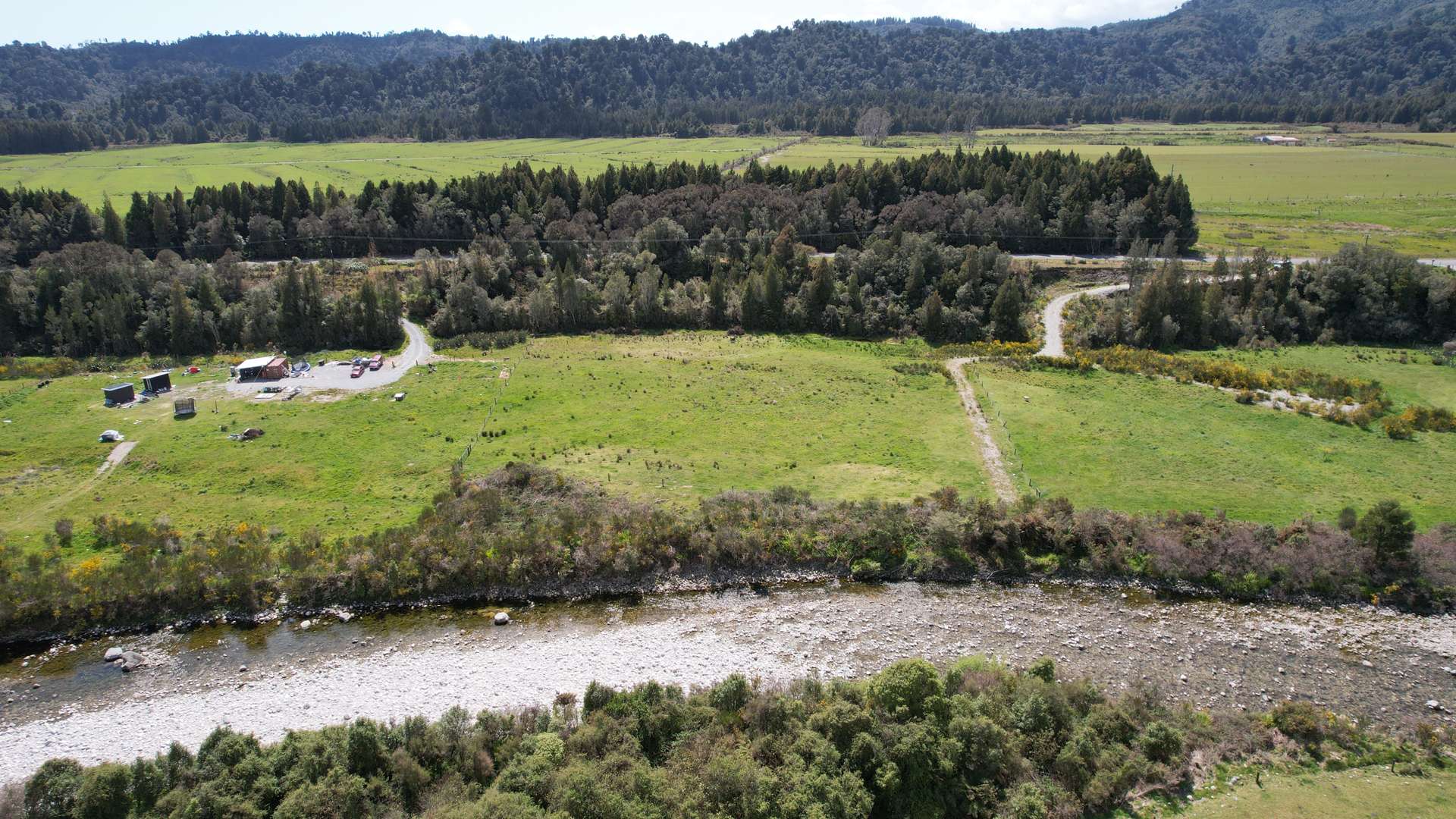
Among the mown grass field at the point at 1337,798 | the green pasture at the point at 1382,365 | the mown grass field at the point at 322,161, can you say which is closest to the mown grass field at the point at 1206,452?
the green pasture at the point at 1382,365

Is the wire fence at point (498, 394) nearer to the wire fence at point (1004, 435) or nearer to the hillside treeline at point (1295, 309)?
the wire fence at point (1004, 435)

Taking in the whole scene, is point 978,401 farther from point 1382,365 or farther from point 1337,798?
point 1337,798

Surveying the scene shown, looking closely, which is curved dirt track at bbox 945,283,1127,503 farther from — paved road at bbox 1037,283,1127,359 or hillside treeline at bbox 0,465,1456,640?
hillside treeline at bbox 0,465,1456,640

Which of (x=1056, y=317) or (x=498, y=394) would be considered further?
(x=1056, y=317)

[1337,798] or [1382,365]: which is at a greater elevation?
[1382,365]

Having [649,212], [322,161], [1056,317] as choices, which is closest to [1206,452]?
[1056,317]

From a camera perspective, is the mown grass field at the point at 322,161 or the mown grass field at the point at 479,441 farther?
the mown grass field at the point at 322,161

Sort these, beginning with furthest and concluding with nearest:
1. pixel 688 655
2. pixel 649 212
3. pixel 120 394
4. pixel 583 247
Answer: pixel 649 212 < pixel 583 247 < pixel 120 394 < pixel 688 655
